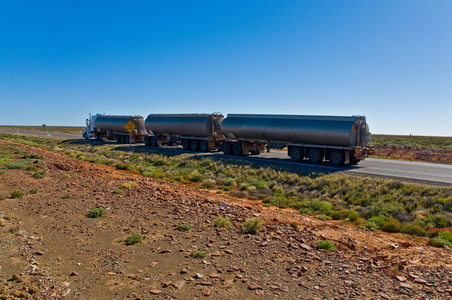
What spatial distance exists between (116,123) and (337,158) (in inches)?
1371

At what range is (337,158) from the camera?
25.5 m

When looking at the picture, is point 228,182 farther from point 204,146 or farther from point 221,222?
point 204,146

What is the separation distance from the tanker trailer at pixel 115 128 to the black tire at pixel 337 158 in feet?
87.0

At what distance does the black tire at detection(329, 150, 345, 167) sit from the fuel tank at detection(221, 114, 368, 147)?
2.26ft

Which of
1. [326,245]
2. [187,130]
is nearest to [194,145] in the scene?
[187,130]

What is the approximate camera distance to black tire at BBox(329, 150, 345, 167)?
83.0 ft

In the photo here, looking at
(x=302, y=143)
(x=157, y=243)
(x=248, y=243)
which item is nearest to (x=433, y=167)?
(x=302, y=143)

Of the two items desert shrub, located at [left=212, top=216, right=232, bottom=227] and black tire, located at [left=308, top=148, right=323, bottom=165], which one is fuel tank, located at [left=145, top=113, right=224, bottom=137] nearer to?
black tire, located at [left=308, top=148, right=323, bottom=165]

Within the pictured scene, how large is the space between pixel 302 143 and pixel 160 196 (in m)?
16.3

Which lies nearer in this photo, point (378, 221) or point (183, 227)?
point (183, 227)

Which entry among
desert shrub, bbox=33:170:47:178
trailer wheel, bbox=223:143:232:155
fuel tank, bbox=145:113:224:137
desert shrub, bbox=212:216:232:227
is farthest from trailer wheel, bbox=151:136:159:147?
desert shrub, bbox=212:216:232:227

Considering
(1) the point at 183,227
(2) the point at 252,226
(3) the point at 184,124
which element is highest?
(3) the point at 184,124

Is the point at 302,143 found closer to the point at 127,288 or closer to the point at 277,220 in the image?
the point at 277,220

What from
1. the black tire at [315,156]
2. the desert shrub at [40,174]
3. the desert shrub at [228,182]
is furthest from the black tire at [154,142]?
the desert shrub at [40,174]
